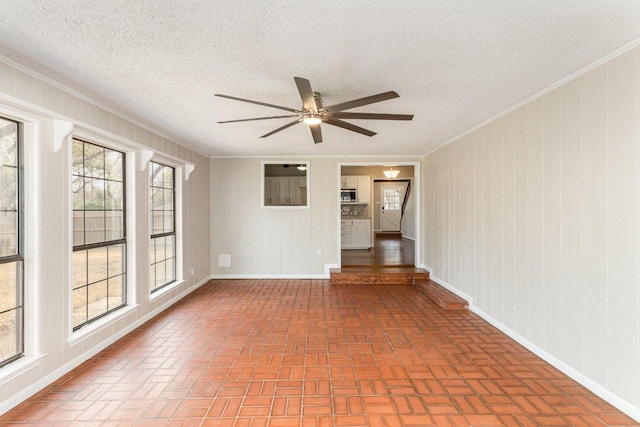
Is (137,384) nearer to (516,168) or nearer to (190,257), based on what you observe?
(190,257)

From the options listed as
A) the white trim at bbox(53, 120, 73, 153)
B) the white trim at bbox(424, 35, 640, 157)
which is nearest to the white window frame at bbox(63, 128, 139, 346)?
the white trim at bbox(53, 120, 73, 153)

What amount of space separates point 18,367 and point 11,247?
0.82m

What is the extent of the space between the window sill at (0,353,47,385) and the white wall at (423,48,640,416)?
13.2ft

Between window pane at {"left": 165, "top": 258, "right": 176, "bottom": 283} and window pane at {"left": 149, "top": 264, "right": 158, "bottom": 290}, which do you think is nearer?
window pane at {"left": 149, "top": 264, "right": 158, "bottom": 290}

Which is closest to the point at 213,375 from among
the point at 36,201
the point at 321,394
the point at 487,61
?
the point at 321,394

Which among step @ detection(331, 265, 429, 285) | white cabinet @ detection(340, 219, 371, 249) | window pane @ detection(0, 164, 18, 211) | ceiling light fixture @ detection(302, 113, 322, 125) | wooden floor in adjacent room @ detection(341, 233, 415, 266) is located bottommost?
step @ detection(331, 265, 429, 285)

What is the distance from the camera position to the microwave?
27.7ft

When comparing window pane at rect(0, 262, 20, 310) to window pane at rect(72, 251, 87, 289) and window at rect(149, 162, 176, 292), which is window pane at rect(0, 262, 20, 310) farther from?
window at rect(149, 162, 176, 292)

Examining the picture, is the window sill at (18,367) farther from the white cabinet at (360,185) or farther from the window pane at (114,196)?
the white cabinet at (360,185)

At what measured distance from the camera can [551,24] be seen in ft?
5.62

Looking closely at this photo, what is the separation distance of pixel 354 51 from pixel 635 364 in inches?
105

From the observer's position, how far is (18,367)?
6.84 feet

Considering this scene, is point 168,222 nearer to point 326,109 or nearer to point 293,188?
point 326,109

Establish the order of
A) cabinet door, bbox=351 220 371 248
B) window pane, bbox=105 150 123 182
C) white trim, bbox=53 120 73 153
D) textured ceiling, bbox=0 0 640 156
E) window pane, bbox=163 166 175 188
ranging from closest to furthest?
textured ceiling, bbox=0 0 640 156 < white trim, bbox=53 120 73 153 < window pane, bbox=105 150 123 182 < window pane, bbox=163 166 175 188 < cabinet door, bbox=351 220 371 248
